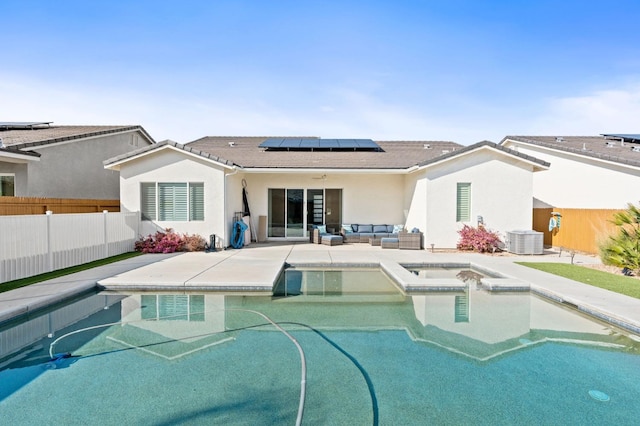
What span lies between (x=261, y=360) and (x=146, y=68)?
13.7 meters

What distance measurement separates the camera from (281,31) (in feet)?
43.2

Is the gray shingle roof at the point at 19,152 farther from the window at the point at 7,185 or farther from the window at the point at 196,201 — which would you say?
the window at the point at 196,201

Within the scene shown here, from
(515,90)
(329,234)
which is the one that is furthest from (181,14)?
(515,90)

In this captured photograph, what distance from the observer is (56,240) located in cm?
938

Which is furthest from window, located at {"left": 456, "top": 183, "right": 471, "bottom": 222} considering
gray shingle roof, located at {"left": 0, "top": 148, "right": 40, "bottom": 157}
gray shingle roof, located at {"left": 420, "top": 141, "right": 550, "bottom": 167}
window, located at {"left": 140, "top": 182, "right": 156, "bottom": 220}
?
gray shingle roof, located at {"left": 0, "top": 148, "right": 40, "bottom": 157}

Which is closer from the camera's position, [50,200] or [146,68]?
[50,200]

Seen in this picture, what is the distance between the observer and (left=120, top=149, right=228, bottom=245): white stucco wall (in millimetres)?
13344

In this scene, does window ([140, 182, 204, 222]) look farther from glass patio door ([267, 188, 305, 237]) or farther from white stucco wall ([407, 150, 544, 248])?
white stucco wall ([407, 150, 544, 248])

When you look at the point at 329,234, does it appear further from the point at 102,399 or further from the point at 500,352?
the point at 102,399

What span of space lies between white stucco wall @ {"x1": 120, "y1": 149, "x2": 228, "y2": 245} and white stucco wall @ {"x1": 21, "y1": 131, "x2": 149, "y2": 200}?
3178mm

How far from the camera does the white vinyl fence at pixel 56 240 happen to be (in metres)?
8.00

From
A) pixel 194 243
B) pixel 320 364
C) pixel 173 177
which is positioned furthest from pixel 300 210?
pixel 320 364

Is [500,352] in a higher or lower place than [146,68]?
lower

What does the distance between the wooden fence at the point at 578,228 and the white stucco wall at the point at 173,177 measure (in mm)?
13960
